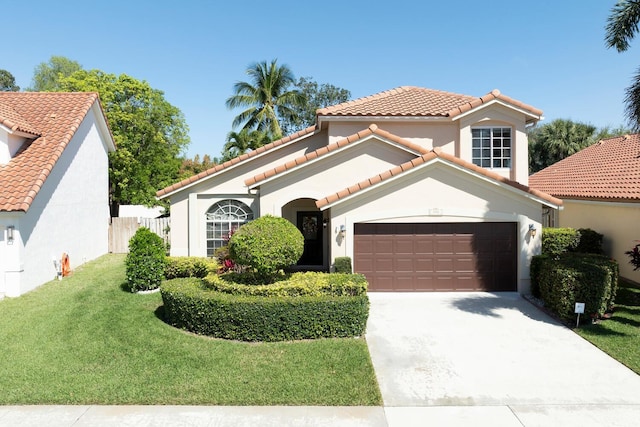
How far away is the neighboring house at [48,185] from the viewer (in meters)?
12.2

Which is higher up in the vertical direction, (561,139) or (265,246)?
(561,139)

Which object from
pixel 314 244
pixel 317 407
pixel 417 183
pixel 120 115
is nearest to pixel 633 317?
pixel 417 183

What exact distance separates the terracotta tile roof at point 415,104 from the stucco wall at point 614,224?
479 centimetres

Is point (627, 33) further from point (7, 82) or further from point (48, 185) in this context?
point (7, 82)

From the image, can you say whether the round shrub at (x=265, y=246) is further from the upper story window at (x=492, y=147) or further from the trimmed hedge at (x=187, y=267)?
the upper story window at (x=492, y=147)

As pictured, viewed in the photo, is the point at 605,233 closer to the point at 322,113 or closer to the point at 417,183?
the point at 417,183

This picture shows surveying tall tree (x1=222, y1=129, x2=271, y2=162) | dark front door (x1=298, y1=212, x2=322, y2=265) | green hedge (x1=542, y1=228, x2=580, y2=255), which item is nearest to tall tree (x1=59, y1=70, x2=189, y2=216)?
tall tree (x1=222, y1=129, x2=271, y2=162)

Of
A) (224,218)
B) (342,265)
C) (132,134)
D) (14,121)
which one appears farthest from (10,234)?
(132,134)

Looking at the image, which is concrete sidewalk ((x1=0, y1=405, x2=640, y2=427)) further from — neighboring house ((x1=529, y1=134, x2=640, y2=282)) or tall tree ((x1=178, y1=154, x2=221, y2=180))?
tall tree ((x1=178, y1=154, x2=221, y2=180))

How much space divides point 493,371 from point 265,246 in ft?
18.0

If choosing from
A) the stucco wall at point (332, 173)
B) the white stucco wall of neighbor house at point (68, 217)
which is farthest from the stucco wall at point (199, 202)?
the white stucco wall of neighbor house at point (68, 217)

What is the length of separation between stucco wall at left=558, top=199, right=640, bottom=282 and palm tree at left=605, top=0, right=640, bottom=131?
17.9 feet

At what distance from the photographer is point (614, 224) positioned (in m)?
15.5

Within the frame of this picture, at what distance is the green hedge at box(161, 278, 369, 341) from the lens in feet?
28.7
